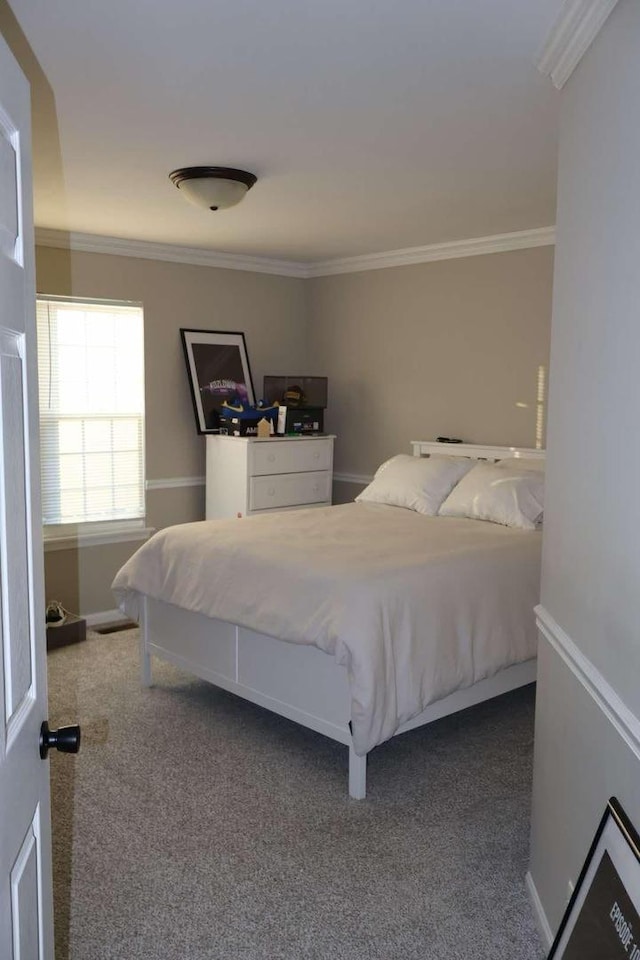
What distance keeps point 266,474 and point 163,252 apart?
164cm

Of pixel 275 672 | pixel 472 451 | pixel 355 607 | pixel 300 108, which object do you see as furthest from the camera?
pixel 472 451

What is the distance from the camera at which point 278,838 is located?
2.80m

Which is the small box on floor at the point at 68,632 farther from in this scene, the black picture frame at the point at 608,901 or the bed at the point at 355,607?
the black picture frame at the point at 608,901

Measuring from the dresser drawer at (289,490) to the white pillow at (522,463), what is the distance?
1.38 meters

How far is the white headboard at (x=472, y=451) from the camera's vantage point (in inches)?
194

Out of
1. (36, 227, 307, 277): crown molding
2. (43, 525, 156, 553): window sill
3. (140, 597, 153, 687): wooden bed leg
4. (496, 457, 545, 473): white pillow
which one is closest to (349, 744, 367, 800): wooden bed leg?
(140, 597, 153, 687): wooden bed leg

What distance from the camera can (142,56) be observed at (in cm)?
232

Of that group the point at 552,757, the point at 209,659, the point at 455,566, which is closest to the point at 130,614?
the point at 209,659

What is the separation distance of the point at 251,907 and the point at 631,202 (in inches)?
85.2

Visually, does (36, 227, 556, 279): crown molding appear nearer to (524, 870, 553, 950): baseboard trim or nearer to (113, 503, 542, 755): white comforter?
(113, 503, 542, 755): white comforter

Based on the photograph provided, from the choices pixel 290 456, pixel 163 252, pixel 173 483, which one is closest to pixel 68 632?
pixel 173 483

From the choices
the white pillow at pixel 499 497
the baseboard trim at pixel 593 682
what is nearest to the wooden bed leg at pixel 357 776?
the baseboard trim at pixel 593 682

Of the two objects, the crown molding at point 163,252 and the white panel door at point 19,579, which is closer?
the white panel door at point 19,579

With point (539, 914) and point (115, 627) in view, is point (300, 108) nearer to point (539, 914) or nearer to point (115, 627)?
point (539, 914)
